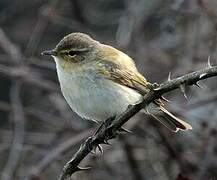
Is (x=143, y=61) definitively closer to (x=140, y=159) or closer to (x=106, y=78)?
(x=140, y=159)

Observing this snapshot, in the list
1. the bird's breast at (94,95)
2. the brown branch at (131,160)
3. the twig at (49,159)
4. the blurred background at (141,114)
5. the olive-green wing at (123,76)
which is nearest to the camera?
the bird's breast at (94,95)

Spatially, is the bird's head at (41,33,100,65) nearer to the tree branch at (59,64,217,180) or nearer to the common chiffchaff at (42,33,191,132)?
the common chiffchaff at (42,33,191,132)

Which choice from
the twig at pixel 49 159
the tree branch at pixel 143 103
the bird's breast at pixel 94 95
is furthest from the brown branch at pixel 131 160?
the tree branch at pixel 143 103

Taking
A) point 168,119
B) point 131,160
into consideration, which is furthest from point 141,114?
point 168,119

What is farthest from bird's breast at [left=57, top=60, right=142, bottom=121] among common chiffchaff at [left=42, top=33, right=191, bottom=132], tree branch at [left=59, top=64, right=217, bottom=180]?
tree branch at [left=59, top=64, right=217, bottom=180]

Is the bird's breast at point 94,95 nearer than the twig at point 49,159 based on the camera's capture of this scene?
Yes

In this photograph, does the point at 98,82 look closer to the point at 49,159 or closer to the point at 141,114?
the point at 49,159

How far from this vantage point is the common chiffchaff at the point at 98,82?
4391 millimetres

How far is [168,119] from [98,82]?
2.03 ft

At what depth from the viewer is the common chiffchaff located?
14.4ft

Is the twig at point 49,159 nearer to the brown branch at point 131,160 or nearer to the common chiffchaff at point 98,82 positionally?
the brown branch at point 131,160

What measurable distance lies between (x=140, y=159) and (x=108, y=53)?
206 centimetres

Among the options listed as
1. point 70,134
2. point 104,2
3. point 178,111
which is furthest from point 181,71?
point 104,2

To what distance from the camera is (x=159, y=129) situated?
19.8 feet
